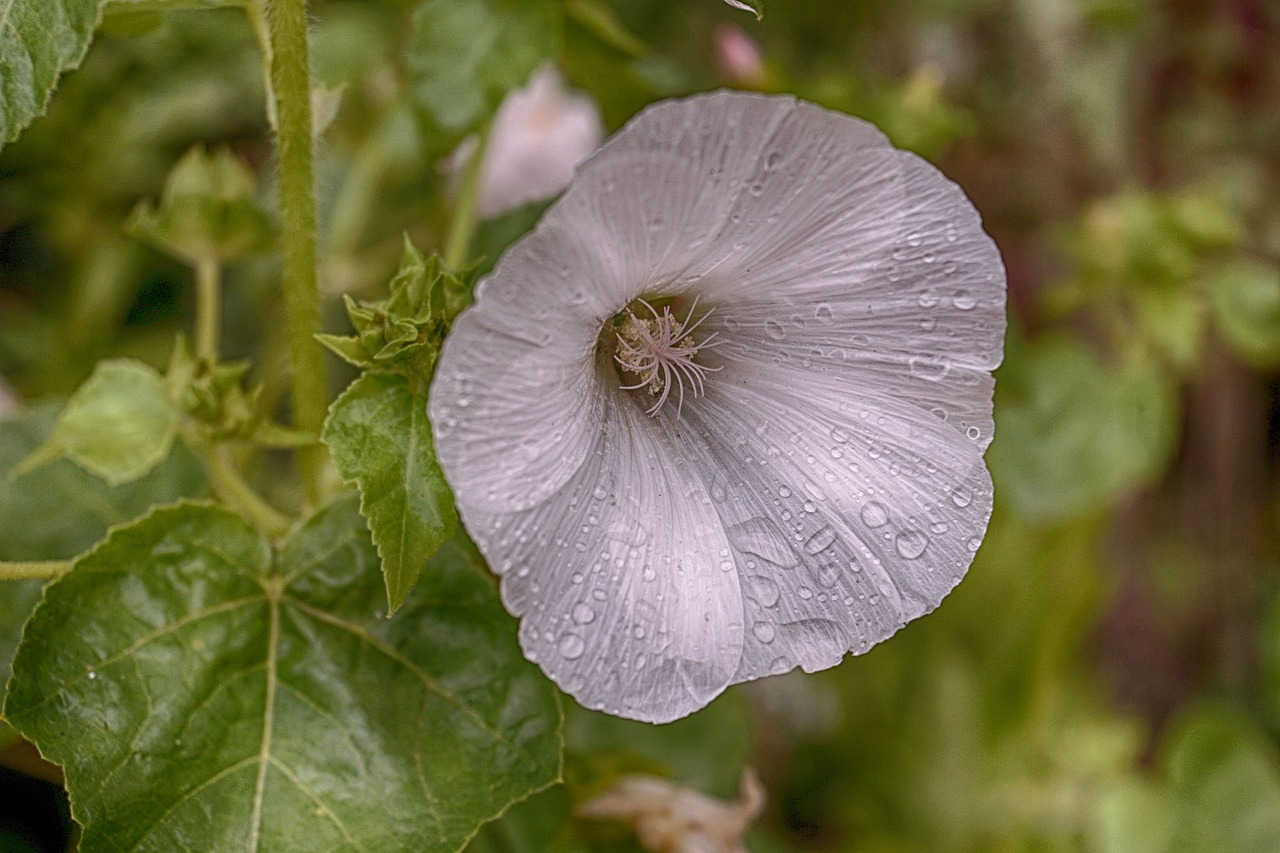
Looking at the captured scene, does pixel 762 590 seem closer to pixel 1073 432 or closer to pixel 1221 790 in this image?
pixel 1073 432

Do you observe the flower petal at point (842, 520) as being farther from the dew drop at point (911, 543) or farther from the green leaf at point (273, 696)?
the green leaf at point (273, 696)

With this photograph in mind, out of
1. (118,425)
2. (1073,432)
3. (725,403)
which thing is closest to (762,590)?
(725,403)

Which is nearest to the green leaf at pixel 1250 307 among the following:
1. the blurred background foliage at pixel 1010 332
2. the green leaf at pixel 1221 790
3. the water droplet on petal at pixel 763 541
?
the blurred background foliage at pixel 1010 332

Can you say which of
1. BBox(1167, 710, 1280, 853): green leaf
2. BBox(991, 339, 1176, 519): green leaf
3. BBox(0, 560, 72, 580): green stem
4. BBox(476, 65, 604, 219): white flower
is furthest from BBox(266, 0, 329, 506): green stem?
BBox(1167, 710, 1280, 853): green leaf

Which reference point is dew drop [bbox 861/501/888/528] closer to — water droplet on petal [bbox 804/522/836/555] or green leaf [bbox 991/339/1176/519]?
water droplet on petal [bbox 804/522/836/555]

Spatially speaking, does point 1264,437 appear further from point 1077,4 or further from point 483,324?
point 483,324
